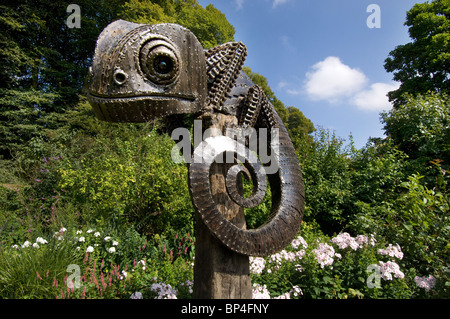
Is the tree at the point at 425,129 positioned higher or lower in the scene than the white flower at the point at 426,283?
higher

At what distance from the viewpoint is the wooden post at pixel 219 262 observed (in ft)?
4.82

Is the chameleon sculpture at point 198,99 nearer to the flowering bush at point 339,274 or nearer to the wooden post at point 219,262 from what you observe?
the wooden post at point 219,262

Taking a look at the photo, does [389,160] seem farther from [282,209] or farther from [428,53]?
[428,53]

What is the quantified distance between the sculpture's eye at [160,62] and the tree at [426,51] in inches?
511

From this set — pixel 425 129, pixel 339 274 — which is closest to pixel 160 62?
pixel 339 274

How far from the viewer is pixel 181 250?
14.1 feet

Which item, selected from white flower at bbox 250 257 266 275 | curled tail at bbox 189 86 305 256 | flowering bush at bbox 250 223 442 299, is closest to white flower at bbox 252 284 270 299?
flowering bush at bbox 250 223 442 299

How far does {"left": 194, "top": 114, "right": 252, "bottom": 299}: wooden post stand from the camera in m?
1.47

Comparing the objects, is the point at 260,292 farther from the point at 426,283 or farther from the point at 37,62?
the point at 37,62

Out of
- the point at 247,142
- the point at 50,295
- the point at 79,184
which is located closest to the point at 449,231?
the point at 247,142

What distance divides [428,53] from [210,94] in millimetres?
13556

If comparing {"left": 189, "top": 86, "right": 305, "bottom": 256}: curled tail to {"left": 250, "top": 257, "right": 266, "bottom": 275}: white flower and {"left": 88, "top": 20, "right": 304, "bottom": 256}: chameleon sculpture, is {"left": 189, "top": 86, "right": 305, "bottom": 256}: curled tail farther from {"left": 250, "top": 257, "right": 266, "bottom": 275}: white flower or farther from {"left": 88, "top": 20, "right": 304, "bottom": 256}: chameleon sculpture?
{"left": 250, "top": 257, "right": 266, "bottom": 275}: white flower

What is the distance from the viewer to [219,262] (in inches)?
57.9

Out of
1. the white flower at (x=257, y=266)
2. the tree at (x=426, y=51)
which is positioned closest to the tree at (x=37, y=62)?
the white flower at (x=257, y=266)
